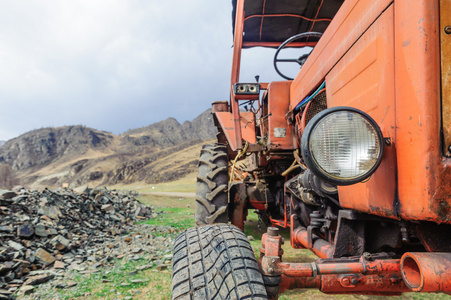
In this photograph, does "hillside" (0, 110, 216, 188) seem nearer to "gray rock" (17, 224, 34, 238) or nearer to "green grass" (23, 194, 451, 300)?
"gray rock" (17, 224, 34, 238)

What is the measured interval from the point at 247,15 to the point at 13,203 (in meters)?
4.65

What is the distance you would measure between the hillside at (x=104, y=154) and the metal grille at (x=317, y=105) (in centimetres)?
2346

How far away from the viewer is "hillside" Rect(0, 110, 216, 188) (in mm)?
29938

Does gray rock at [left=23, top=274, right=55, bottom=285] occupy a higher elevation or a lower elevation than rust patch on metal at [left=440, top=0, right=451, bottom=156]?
lower

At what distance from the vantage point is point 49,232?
420cm

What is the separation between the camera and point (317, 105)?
7.00 feet

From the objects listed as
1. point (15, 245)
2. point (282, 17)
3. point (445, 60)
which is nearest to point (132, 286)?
point (15, 245)

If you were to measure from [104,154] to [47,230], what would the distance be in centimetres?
4487

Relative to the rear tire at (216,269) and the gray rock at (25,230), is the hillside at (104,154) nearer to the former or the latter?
the gray rock at (25,230)

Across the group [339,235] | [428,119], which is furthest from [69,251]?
[428,119]

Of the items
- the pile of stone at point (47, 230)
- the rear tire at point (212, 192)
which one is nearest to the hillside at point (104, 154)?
the pile of stone at point (47, 230)

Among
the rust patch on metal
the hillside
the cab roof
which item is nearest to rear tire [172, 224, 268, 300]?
the rust patch on metal

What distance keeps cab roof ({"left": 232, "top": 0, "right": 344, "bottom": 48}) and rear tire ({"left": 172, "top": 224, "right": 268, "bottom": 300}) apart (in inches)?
93.2

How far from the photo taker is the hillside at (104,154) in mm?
29938
